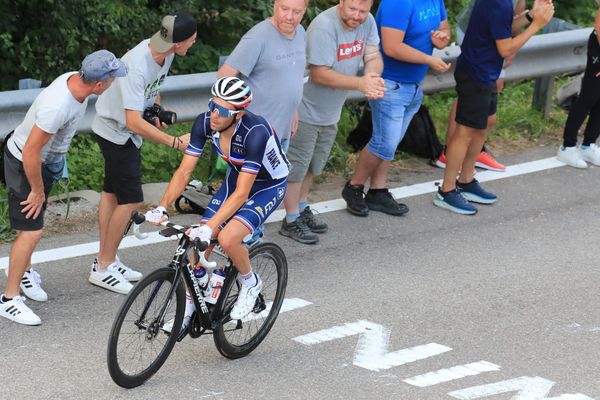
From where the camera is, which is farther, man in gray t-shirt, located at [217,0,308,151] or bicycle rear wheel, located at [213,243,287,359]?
man in gray t-shirt, located at [217,0,308,151]

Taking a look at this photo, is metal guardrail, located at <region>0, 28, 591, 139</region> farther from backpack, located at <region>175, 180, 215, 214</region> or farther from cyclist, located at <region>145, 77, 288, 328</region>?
cyclist, located at <region>145, 77, 288, 328</region>

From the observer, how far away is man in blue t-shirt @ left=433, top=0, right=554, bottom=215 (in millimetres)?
8492

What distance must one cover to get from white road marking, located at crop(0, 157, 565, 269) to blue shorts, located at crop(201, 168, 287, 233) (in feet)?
5.52

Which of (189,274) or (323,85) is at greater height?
(323,85)

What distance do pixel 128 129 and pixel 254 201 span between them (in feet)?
3.92

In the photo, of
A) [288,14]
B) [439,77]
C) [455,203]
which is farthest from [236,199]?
[439,77]

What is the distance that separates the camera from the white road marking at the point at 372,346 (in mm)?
6207

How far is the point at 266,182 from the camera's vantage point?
6.27m

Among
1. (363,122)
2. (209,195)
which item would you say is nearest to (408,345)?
(209,195)

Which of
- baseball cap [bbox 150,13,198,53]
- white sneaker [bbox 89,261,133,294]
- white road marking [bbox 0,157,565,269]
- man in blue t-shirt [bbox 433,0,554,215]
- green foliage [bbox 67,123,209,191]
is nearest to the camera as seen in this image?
baseball cap [bbox 150,13,198,53]

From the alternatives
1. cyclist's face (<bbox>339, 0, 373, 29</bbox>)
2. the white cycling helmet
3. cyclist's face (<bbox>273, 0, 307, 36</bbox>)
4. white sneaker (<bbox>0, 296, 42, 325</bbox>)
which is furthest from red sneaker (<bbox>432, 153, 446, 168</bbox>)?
white sneaker (<bbox>0, 296, 42, 325</bbox>)

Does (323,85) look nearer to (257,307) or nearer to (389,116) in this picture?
(389,116)

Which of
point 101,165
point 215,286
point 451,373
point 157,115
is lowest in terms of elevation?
point 101,165

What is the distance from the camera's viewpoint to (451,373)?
608 cm
